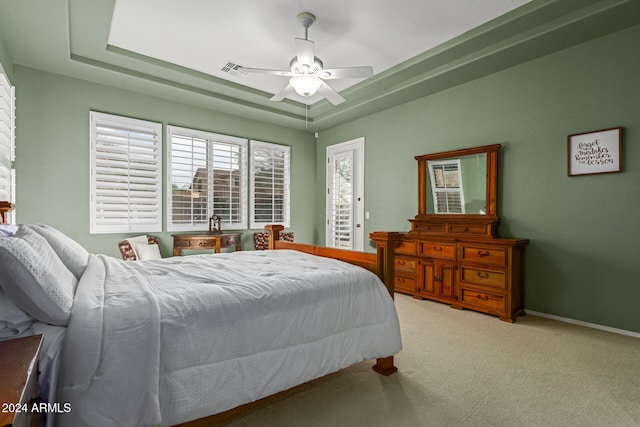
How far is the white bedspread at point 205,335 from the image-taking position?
1229 mm

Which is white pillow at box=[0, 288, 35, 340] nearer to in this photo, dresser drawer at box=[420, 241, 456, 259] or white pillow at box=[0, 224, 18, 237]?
white pillow at box=[0, 224, 18, 237]

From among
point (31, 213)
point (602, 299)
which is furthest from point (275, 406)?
point (31, 213)

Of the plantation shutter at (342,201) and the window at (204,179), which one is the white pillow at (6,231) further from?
the plantation shutter at (342,201)

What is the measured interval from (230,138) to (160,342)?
451 cm

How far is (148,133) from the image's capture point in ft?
14.9

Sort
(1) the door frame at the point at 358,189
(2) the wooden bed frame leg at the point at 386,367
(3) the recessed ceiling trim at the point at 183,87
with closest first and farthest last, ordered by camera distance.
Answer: (2) the wooden bed frame leg at the point at 386,367
(3) the recessed ceiling trim at the point at 183,87
(1) the door frame at the point at 358,189

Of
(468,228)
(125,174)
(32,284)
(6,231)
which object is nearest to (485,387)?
(468,228)

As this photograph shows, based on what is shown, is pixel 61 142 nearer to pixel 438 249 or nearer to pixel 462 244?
pixel 438 249

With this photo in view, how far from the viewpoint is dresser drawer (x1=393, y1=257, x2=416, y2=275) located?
431 cm

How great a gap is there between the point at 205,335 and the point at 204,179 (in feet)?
13.2

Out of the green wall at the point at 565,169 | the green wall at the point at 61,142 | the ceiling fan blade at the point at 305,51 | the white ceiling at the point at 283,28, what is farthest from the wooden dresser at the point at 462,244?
the green wall at the point at 61,142

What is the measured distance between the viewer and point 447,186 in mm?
4242

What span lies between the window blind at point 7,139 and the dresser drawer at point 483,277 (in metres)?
5.02

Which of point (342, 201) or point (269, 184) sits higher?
point (269, 184)
